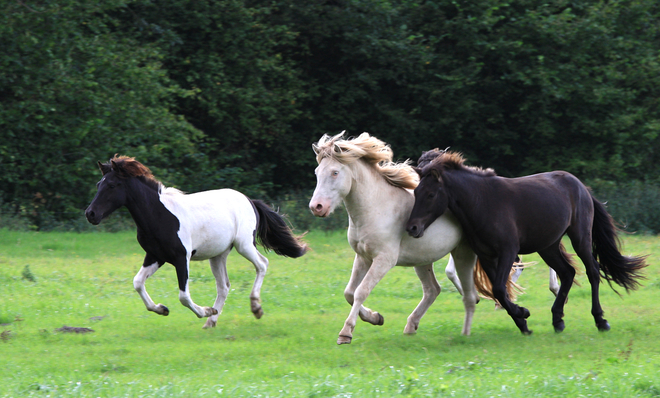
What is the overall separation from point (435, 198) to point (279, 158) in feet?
56.8

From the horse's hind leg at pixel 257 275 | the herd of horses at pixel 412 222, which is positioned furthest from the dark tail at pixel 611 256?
the horse's hind leg at pixel 257 275

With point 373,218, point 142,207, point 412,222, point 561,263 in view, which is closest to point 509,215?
point 412,222

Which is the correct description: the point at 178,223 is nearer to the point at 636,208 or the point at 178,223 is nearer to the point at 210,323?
the point at 210,323

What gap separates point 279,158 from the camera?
944 inches

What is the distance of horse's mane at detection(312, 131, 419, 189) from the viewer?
273 inches

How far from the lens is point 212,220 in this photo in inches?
316

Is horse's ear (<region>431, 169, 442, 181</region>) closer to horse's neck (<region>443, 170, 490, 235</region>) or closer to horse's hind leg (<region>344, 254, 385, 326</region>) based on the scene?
horse's neck (<region>443, 170, 490, 235</region>)

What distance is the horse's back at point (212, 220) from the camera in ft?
25.3

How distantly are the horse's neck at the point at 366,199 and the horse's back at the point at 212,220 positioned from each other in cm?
173

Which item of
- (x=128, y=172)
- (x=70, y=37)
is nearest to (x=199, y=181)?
(x=70, y=37)

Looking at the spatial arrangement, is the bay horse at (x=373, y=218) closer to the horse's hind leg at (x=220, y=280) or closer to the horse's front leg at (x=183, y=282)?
the horse's front leg at (x=183, y=282)

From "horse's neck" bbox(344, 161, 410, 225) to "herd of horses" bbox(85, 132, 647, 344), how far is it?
10 mm

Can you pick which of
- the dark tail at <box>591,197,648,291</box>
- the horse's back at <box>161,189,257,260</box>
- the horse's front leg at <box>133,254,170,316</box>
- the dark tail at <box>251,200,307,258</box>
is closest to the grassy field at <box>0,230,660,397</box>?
the horse's front leg at <box>133,254,170,316</box>

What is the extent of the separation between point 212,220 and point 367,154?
1.98 m
